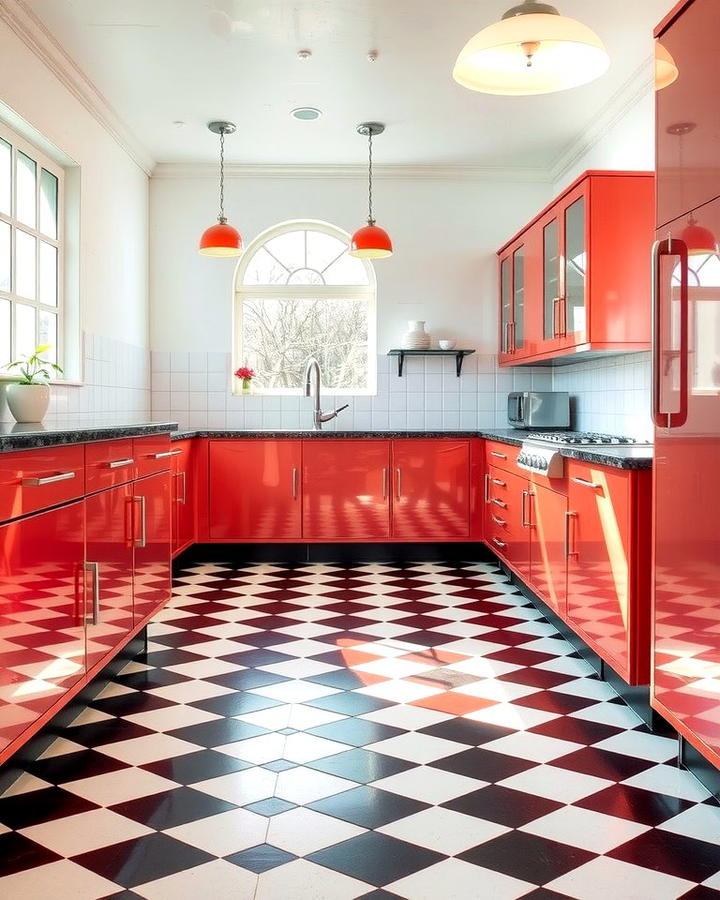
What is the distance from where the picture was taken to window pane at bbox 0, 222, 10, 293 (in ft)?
12.6

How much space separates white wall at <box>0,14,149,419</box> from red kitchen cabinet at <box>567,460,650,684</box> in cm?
238

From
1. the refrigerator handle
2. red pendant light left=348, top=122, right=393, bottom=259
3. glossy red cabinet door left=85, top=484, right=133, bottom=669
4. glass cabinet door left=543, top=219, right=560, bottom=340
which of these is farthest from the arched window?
the refrigerator handle

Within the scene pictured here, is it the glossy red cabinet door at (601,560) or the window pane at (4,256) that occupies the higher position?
the window pane at (4,256)

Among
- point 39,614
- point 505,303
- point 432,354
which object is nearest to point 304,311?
point 432,354

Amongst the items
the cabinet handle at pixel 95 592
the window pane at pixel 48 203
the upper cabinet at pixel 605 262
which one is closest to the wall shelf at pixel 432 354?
the upper cabinet at pixel 605 262

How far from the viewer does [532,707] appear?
272cm

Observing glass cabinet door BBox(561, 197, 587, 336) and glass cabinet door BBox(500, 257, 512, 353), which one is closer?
glass cabinet door BBox(561, 197, 587, 336)

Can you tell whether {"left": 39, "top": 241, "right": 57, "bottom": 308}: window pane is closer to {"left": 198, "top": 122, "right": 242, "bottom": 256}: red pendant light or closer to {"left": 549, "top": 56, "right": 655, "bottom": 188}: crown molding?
{"left": 198, "top": 122, "right": 242, "bottom": 256}: red pendant light

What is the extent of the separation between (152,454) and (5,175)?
5.14 ft

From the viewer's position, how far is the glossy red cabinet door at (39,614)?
189 cm

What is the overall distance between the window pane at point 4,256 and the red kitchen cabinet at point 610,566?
2593mm

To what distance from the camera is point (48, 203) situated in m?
4.38

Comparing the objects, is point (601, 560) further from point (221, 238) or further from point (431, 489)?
point (221, 238)

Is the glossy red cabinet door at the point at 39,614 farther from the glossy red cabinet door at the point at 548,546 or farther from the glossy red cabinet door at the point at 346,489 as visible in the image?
the glossy red cabinet door at the point at 346,489
